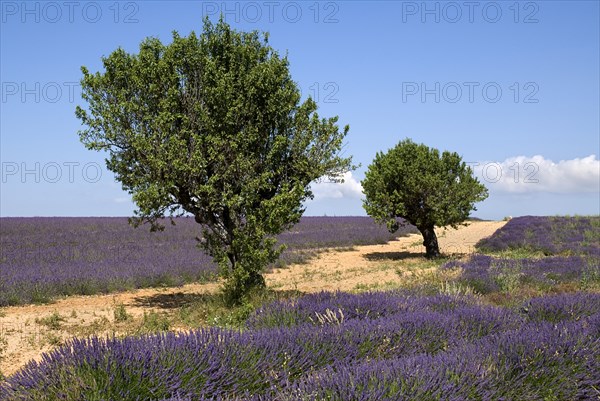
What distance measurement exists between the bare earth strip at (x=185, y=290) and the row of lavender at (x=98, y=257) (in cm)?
72

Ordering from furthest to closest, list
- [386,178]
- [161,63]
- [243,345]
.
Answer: [386,178], [161,63], [243,345]

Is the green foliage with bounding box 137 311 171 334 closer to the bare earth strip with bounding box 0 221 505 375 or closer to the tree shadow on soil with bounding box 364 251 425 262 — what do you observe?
the bare earth strip with bounding box 0 221 505 375

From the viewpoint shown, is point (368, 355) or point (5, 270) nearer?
point (368, 355)

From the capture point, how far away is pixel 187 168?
13.5 meters

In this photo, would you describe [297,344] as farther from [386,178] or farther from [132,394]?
[386,178]

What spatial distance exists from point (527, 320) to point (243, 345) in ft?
16.1

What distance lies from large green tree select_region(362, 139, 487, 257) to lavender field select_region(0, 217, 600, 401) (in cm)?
1780

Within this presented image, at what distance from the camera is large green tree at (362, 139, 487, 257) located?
2650 centimetres

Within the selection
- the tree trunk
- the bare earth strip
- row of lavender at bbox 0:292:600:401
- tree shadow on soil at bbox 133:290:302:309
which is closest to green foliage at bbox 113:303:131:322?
the bare earth strip

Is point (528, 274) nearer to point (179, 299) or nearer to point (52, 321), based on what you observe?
point (179, 299)

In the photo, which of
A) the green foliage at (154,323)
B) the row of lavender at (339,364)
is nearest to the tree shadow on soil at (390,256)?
the green foliage at (154,323)

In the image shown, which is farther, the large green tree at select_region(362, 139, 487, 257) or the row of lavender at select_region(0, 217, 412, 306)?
the large green tree at select_region(362, 139, 487, 257)

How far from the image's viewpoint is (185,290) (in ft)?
63.8

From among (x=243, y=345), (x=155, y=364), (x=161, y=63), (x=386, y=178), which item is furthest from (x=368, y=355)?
(x=386, y=178)
